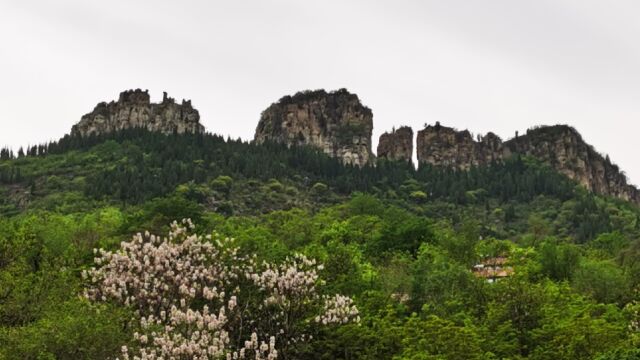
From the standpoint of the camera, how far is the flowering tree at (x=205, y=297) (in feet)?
110

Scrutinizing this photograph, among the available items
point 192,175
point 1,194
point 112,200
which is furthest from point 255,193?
point 1,194

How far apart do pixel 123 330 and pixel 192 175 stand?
147m

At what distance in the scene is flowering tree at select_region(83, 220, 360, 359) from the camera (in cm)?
3353

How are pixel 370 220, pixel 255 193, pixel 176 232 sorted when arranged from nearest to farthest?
pixel 176 232 → pixel 370 220 → pixel 255 193

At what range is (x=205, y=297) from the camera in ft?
120

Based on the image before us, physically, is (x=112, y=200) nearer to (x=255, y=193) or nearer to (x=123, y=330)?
(x=255, y=193)

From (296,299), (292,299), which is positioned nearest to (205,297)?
(292,299)

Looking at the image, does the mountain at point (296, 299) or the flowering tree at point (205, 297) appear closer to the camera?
the flowering tree at point (205, 297)

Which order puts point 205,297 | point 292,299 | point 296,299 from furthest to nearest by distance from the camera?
point 296,299 → point 292,299 → point 205,297

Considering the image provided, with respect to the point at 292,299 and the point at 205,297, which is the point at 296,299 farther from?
the point at 205,297

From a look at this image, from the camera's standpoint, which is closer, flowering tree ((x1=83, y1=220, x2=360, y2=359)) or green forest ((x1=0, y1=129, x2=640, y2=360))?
flowering tree ((x1=83, y1=220, x2=360, y2=359))

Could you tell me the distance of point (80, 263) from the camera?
208 ft

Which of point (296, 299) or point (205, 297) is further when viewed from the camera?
point (296, 299)

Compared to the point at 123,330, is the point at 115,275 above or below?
above
